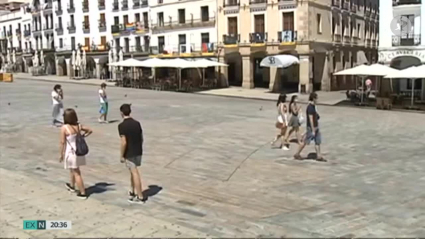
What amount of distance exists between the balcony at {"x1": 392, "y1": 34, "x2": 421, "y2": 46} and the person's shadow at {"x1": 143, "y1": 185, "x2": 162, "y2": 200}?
2478 centimetres

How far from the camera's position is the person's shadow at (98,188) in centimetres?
914

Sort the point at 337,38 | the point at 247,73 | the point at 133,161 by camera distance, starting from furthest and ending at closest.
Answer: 1. the point at 337,38
2. the point at 247,73
3. the point at 133,161

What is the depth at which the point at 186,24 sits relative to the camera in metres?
Result: 45.4

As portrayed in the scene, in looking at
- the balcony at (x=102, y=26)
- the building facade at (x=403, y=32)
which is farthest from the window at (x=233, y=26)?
the balcony at (x=102, y=26)

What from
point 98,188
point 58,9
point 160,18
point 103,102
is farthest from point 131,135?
point 58,9

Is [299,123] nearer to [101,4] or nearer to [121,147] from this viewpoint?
[121,147]

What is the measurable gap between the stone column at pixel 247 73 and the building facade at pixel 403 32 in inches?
464

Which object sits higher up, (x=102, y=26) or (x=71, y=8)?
(x=71, y=8)

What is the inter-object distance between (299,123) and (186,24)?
33.0 m

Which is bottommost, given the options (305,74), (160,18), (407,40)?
(305,74)

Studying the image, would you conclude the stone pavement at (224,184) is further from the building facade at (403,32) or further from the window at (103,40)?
the window at (103,40)

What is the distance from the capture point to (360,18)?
46.5 meters

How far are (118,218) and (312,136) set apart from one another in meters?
6.16

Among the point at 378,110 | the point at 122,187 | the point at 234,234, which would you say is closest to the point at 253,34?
the point at 378,110
